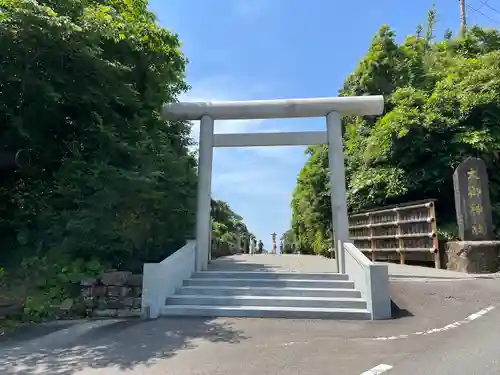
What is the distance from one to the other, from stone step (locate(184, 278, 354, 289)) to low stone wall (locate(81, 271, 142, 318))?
1038mm

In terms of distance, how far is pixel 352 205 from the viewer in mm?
13461

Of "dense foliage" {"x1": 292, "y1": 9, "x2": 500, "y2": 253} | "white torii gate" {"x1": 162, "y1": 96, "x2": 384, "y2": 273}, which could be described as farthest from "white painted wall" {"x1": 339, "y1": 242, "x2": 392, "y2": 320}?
"dense foliage" {"x1": 292, "y1": 9, "x2": 500, "y2": 253}

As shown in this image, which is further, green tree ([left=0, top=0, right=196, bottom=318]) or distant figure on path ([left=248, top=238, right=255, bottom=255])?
distant figure on path ([left=248, top=238, right=255, bottom=255])

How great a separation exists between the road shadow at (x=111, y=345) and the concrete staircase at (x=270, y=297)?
51cm

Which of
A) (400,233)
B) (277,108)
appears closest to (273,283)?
(277,108)

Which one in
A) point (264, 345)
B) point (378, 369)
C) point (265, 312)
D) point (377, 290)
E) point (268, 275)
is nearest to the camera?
point (378, 369)

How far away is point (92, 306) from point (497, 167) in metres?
10.7

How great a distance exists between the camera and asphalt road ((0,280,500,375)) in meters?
3.98

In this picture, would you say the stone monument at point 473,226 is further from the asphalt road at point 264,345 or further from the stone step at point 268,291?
the stone step at point 268,291

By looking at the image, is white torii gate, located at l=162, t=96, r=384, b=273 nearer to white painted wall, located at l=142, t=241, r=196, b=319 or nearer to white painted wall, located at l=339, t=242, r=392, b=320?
white painted wall, located at l=142, t=241, r=196, b=319

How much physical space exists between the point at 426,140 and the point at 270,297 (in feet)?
24.4

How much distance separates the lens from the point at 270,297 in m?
6.64

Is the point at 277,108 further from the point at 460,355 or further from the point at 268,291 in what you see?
the point at 460,355

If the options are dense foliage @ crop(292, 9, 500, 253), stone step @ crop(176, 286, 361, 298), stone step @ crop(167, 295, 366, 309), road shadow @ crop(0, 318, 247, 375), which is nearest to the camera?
road shadow @ crop(0, 318, 247, 375)
